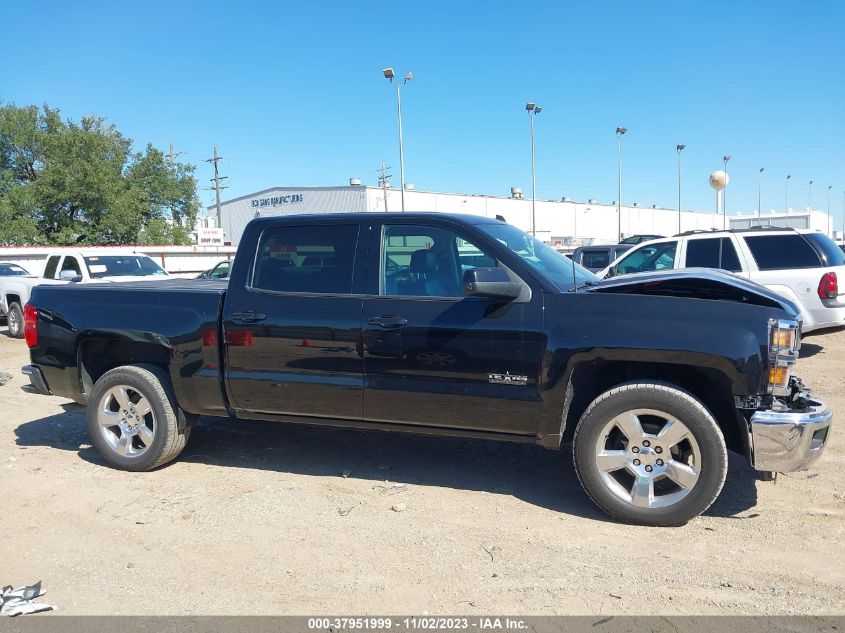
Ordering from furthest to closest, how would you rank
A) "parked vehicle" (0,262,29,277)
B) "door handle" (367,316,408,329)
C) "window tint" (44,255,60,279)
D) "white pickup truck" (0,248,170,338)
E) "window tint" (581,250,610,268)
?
1. "parked vehicle" (0,262,29,277)
2. "window tint" (581,250,610,268)
3. "window tint" (44,255,60,279)
4. "white pickup truck" (0,248,170,338)
5. "door handle" (367,316,408,329)

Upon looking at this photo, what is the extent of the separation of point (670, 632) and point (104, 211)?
1689 inches

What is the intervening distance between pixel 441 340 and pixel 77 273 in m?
11.3

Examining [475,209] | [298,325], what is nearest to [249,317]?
[298,325]

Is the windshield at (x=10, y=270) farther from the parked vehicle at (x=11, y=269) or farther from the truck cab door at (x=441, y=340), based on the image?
the truck cab door at (x=441, y=340)

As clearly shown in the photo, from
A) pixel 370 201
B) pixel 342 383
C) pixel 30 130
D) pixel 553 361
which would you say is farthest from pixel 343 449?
pixel 370 201

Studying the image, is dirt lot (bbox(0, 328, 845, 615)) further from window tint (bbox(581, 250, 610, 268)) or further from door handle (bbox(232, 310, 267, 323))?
window tint (bbox(581, 250, 610, 268))

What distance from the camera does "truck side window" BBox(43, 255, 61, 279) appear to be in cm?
1374

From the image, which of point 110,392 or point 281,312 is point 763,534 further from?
point 110,392

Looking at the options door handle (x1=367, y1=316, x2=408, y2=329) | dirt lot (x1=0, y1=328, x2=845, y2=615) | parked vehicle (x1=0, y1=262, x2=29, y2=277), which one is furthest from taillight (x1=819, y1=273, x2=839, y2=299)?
parked vehicle (x1=0, y1=262, x2=29, y2=277)

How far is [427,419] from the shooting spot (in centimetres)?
437

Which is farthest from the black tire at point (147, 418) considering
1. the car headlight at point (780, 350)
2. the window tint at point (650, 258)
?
the window tint at point (650, 258)

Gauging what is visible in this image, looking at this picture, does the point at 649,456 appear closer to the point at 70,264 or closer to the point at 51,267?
the point at 70,264

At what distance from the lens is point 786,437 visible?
364 centimetres

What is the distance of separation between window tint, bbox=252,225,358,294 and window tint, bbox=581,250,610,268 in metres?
12.0
